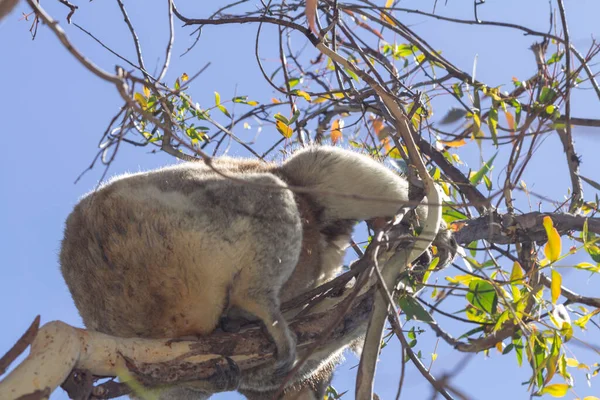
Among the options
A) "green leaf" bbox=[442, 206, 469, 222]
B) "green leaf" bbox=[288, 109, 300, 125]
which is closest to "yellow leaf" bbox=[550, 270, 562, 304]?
"green leaf" bbox=[442, 206, 469, 222]

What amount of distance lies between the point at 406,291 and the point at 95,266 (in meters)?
1.36

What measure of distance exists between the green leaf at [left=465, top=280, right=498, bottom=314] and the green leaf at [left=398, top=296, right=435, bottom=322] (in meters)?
0.21

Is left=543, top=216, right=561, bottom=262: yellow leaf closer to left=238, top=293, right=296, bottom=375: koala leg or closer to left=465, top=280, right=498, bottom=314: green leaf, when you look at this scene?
left=465, top=280, right=498, bottom=314: green leaf

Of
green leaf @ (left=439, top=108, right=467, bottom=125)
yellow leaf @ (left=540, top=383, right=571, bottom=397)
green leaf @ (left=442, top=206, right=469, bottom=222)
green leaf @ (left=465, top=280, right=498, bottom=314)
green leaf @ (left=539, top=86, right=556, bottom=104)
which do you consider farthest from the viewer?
green leaf @ (left=442, top=206, right=469, bottom=222)

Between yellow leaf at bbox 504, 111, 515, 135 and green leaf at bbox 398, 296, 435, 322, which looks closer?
green leaf at bbox 398, 296, 435, 322

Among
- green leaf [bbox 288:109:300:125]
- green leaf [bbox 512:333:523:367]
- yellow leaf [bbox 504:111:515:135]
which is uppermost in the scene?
green leaf [bbox 288:109:300:125]

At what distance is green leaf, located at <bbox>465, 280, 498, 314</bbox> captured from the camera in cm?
287

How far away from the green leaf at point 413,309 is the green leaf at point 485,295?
210 mm

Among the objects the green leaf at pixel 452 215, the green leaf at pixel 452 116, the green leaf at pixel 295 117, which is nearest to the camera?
the green leaf at pixel 452 116

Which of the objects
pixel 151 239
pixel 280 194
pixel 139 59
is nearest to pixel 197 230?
pixel 151 239

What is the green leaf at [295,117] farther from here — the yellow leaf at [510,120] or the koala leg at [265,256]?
the yellow leaf at [510,120]

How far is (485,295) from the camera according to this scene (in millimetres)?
2896

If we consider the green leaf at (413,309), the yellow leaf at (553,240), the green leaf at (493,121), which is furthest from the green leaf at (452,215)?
the yellow leaf at (553,240)

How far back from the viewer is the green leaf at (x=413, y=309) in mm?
2934
